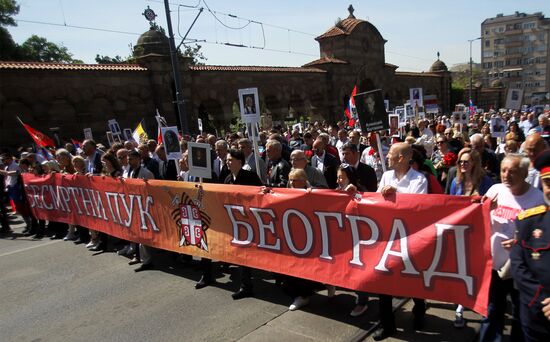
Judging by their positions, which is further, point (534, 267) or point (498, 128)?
point (498, 128)

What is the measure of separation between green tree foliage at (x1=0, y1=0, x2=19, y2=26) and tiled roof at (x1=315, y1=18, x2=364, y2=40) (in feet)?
84.5

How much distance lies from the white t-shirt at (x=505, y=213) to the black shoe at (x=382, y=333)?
1.19 meters

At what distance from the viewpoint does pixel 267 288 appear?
518cm

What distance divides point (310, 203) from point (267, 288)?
1668 mm

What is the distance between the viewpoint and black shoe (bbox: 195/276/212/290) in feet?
17.5

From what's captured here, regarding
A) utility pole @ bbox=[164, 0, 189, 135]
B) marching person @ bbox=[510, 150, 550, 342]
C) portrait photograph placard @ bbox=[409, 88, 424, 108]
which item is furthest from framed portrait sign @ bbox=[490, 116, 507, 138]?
utility pole @ bbox=[164, 0, 189, 135]

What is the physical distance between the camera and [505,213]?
2986 millimetres

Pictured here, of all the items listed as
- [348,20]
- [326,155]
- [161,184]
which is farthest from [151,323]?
[348,20]

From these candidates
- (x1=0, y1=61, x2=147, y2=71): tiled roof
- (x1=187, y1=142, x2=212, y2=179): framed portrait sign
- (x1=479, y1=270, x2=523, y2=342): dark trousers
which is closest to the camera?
(x1=479, y1=270, x2=523, y2=342): dark trousers

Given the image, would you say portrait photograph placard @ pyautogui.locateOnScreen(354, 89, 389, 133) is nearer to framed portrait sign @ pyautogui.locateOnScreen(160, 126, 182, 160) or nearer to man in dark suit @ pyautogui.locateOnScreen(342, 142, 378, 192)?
man in dark suit @ pyautogui.locateOnScreen(342, 142, 378, 192)

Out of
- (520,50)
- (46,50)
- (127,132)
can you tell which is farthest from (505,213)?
(520,50)

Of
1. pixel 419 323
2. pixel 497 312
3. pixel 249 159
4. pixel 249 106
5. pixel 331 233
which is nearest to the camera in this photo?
pixel 497 312

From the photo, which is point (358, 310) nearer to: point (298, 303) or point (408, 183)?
point (298, 303)

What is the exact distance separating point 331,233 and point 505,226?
1548 mm
